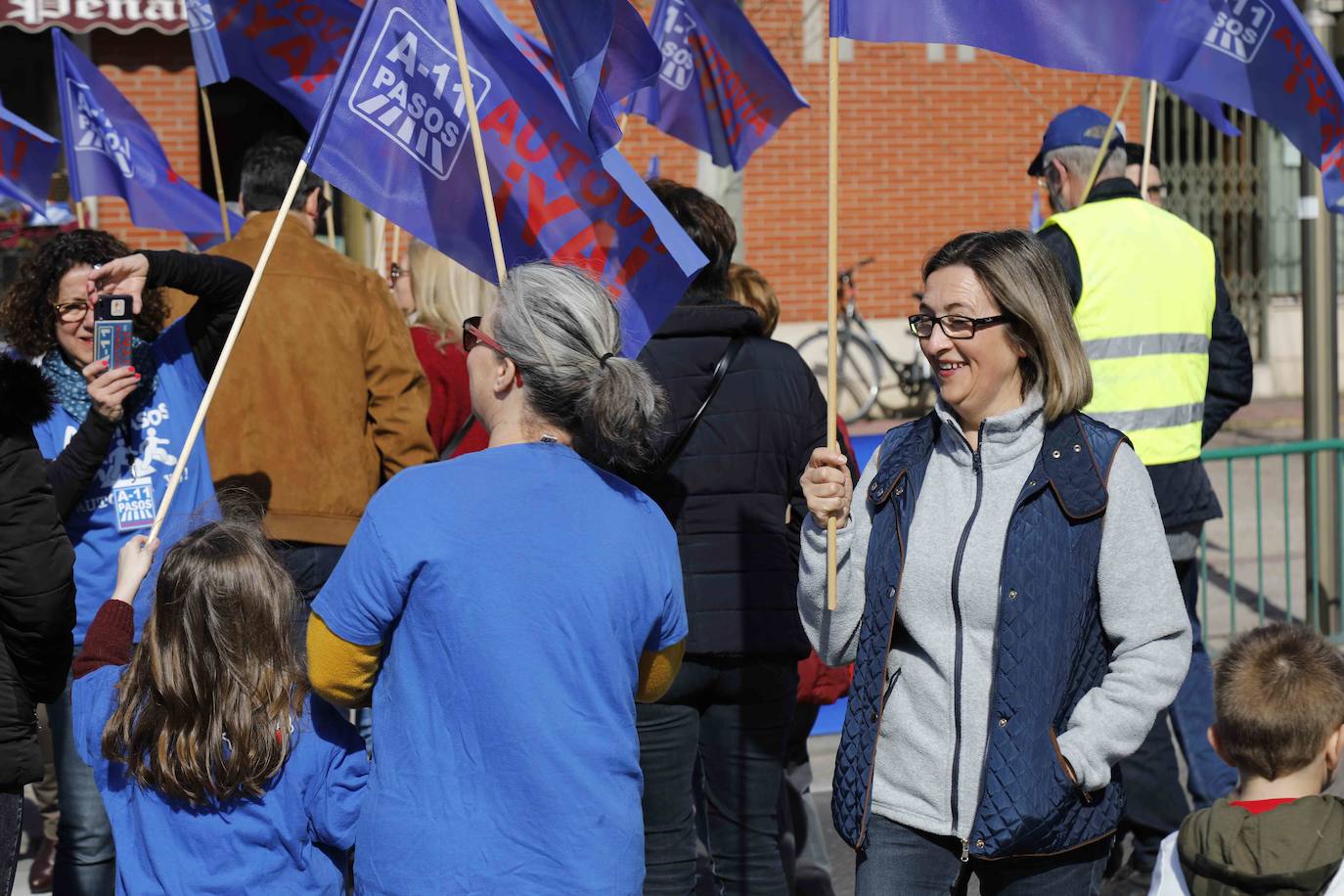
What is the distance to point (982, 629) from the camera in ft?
10.2

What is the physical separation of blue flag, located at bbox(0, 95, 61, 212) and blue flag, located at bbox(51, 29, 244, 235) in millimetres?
80

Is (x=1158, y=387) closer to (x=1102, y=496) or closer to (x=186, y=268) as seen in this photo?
(x=1102, y=496)

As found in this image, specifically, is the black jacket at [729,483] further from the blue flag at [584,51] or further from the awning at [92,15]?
the awning at [92,15]

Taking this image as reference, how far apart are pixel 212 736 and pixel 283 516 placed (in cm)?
166

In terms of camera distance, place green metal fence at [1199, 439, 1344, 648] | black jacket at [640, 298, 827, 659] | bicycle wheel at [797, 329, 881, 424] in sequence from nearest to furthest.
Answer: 1. black jacket at [640, 298, 827, 659]
2. green metal fence at [1199, 439, 1344, 648]
3. bicycle wheel at [797, 329, 881, 424]

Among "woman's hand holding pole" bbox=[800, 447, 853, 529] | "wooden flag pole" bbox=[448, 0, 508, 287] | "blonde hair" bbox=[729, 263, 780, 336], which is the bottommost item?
"woman's hand holding pole" bbox=[800, 447, 853, 529]

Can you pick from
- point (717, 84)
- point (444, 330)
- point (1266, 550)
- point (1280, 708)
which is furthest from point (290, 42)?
point (1266, 550)

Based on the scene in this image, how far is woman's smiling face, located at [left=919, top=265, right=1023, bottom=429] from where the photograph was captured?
322 cm

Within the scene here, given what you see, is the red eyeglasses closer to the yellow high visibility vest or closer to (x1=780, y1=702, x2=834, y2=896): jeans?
(x1=780, y1=702, x2=834, y2=896): jeans

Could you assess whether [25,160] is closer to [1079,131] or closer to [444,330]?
[444,330]

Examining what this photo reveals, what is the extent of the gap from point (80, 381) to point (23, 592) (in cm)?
125

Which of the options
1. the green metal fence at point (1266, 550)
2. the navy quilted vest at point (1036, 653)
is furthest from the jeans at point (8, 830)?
the green metal fence at point (1266, 550)

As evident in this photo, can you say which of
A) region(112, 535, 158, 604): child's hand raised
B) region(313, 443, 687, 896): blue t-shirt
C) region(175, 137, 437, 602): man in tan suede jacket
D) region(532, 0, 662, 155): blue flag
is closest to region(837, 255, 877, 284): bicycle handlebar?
region(175, 137, 437, 602): man in tan suede jacket

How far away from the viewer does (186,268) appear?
4.14 metres
